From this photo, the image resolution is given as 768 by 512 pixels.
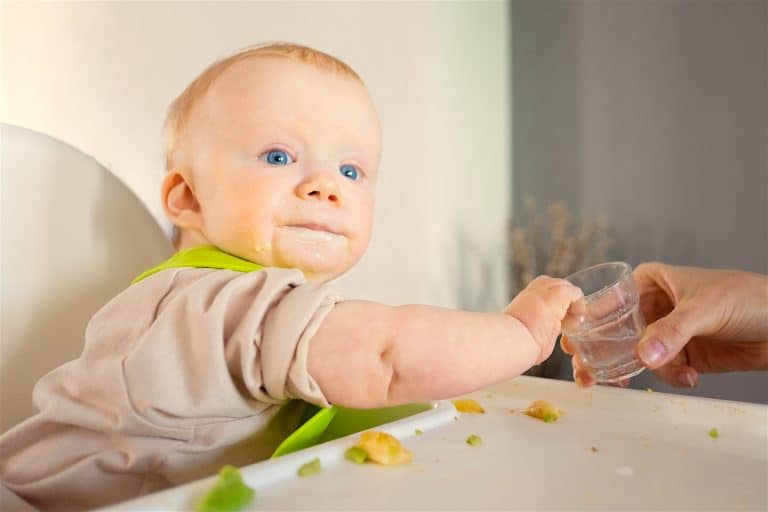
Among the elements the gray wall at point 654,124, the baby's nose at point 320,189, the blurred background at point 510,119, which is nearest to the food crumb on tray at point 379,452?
the baby's nose at point 320,189

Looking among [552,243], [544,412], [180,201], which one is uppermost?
[180,201]

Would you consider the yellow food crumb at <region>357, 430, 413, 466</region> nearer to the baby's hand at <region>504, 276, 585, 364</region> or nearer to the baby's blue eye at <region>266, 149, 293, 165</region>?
the baby's hand at <region>504, 276, 585, 364</region>

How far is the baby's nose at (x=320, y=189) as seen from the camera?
593 millimetres

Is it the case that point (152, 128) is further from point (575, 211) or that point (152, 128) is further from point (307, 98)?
point (575, 211)

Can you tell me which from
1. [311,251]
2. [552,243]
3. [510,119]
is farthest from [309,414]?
[510,119]

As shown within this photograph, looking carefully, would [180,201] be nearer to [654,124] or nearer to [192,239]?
[192,239]

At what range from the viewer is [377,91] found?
5.04ft

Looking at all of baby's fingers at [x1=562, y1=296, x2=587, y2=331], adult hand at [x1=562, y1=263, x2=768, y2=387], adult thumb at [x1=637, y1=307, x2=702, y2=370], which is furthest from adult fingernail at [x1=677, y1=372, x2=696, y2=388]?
baby's fingers at [x1=562, y1=296, x2=587, y2=331]

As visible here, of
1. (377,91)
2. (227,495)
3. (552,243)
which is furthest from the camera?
(552,243)

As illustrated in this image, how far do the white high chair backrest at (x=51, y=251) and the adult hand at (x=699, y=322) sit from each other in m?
0.51

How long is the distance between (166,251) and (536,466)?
523mm

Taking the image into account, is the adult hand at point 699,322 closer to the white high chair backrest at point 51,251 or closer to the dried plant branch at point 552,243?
the white high chair backrest at point 51,251

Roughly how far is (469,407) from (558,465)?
194 mm

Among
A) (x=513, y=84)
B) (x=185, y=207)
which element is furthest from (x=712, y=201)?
(x=185, y=207)
